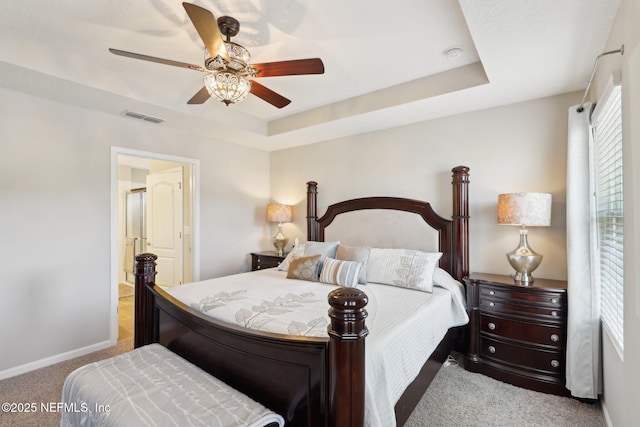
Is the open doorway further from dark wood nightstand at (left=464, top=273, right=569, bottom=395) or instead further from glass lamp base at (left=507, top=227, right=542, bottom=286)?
glass lamp base at (left=507, top=227, right=542, bottom=286)

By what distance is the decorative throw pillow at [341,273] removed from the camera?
2.82 m

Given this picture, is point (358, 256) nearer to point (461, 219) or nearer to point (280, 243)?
point (461, 219)

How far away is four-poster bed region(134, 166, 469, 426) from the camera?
122 centimetres

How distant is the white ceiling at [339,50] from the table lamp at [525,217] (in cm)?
93

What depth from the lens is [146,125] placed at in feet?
11.6

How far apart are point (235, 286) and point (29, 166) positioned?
2.11 metres

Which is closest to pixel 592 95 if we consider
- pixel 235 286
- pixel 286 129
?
pixel 286 129

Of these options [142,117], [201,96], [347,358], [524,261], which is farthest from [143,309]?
[524,261]

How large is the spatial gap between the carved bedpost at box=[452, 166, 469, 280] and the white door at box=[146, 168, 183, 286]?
139 inches

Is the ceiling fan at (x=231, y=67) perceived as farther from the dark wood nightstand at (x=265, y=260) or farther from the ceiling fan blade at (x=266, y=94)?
the dark wood nightstand at (x=265, y=260)

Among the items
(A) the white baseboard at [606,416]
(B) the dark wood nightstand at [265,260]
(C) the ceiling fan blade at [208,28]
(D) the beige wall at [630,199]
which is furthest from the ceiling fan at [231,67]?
(A) the white baseboard at [606,416]

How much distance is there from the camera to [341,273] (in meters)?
2.85

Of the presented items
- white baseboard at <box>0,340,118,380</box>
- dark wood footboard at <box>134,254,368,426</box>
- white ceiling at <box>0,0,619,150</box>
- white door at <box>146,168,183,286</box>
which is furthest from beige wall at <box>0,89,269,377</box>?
dark wood footboard at <box>134,254,368,426</box>

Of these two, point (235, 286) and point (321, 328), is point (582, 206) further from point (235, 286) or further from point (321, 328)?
point (235, 286)
